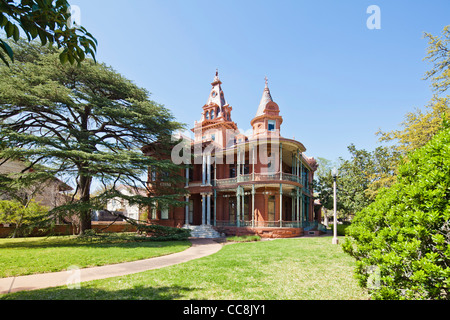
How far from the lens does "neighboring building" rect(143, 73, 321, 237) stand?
20.2m

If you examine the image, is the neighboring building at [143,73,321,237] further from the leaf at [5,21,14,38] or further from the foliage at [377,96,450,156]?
the leaf at [5,21,14,38]

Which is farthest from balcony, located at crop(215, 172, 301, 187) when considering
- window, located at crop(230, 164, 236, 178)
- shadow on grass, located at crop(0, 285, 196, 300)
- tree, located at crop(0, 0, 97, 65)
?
tree, located at crop(0, 0, 97, 65)

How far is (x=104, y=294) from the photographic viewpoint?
4.87 meters

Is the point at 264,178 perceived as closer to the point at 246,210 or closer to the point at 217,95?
the point at 246,210

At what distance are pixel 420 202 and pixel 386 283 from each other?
47.6 inches

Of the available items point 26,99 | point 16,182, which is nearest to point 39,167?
point 16,182

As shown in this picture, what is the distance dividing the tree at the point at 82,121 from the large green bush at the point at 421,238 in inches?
577

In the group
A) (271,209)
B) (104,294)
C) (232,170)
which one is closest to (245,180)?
(232,170)

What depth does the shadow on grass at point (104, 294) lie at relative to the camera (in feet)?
15.1

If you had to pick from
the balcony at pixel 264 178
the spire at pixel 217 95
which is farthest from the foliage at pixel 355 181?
the spire at pixel 217 95

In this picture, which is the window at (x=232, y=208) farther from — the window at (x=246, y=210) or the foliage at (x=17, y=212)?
the foliage at (x=17, y=212)

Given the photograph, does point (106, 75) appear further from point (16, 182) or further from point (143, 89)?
point (16, 182)

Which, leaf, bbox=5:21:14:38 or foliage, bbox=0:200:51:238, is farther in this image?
foliage, bbox=0:200:51:238

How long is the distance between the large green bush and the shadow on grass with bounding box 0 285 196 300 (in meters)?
3.62
